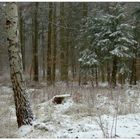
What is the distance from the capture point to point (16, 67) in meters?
7.55

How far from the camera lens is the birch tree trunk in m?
7.45

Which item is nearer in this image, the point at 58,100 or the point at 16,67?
the point at 16,67

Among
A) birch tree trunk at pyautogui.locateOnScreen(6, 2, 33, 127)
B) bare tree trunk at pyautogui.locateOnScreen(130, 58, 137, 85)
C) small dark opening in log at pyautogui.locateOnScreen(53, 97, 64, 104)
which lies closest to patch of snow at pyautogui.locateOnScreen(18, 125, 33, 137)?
birch tree trunk at pyautogui.locateOnScreen(6, 2, 33, 127)

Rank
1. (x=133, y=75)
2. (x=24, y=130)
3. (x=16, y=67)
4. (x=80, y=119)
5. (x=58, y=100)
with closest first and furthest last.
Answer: (x=24, y=130) → (x=16, y=67) → (x=80, y=119) → (x=58, y=100) → (x=133, y=75)

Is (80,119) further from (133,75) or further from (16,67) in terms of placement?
(133,75)

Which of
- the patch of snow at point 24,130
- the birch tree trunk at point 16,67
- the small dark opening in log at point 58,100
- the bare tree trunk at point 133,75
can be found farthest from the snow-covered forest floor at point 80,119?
the bare tree trunk at point 133,75

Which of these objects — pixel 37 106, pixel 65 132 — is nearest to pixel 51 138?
pixel 65 132

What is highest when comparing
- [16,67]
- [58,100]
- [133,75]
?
[16,67]

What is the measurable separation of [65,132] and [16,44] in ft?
7.49

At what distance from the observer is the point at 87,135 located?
6785mm

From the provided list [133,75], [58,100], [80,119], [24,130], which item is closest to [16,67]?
[24,130]

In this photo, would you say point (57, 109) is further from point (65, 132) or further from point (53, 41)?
point (53, 41)

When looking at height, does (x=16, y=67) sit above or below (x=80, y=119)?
above

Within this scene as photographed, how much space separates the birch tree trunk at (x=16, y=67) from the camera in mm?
7453
